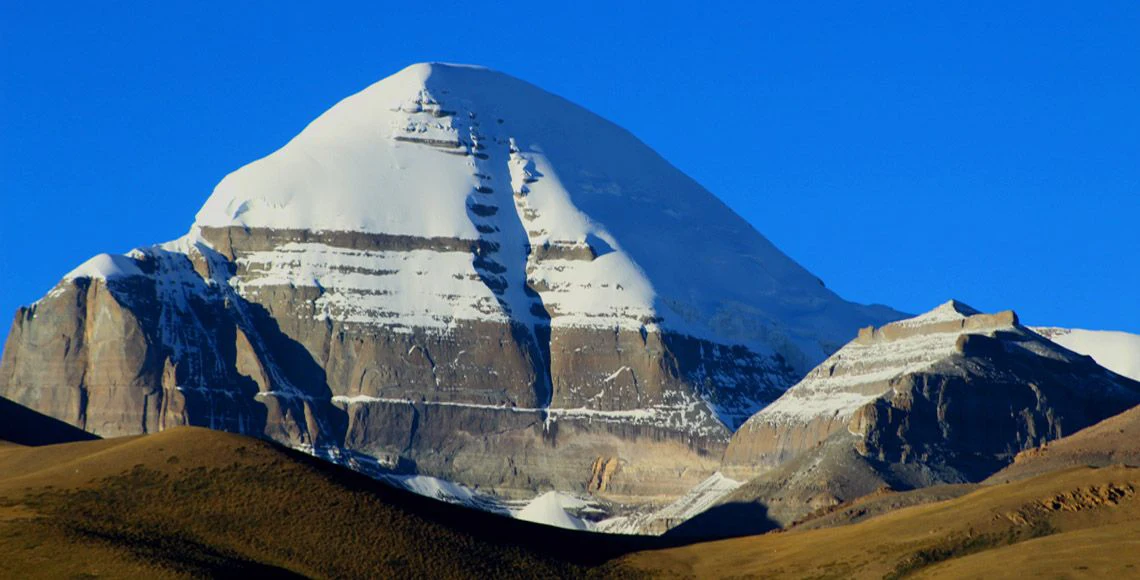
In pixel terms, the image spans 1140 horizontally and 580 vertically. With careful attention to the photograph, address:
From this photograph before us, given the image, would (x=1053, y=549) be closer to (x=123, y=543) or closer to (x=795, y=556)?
(x=795, y=556)

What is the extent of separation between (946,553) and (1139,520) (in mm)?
10060

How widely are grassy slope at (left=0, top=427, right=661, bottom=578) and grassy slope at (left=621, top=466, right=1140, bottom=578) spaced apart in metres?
6.89

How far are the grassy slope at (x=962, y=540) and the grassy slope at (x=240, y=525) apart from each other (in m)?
6.89

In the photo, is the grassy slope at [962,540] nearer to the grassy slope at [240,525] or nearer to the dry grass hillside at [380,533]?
the dry grass hillside at [380,533]

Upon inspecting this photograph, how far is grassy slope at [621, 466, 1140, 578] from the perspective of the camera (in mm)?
140000

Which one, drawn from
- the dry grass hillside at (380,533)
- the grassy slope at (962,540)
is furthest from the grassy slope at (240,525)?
the grassy slope at (962,540)

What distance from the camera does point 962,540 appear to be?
145875 millimetres

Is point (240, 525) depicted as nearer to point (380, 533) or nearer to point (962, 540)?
point (380, 533)

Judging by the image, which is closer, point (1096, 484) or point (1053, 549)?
point (1053, 549)

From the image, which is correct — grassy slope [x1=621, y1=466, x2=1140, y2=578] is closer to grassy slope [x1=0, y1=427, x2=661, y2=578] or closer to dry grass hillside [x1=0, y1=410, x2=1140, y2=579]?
dry grass hillside [x1=0, y1=410, x2=1140, y2=579]

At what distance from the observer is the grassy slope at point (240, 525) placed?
13888 centimetres

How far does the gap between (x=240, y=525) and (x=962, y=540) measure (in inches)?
1473

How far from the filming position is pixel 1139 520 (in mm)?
144375

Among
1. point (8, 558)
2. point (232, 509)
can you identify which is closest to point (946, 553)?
point (232, 509)
